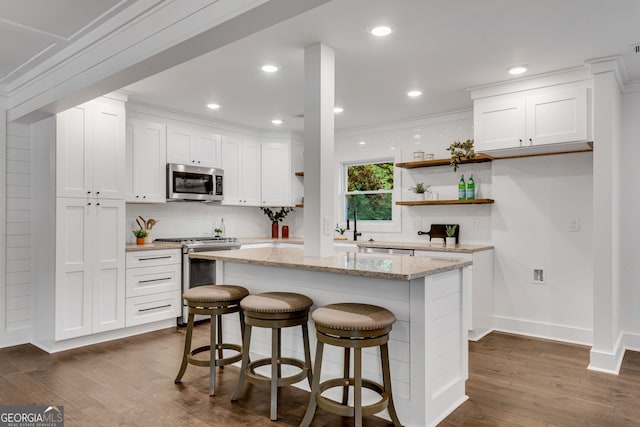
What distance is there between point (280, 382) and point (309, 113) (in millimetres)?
1806

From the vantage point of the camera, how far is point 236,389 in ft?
9.00

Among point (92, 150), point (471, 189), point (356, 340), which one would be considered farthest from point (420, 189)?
point (92, 150)

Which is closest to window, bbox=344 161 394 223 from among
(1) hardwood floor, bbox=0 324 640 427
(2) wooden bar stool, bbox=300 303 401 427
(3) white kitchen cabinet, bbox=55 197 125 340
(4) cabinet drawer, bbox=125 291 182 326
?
(1) hardwood floor, bbox=0 324 640 427

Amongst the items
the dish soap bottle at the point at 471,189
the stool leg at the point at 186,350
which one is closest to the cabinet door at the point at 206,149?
the stool leg at the point at 186,350

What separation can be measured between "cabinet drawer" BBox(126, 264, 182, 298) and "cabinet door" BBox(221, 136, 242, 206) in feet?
4.34

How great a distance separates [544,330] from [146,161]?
4.59 metres

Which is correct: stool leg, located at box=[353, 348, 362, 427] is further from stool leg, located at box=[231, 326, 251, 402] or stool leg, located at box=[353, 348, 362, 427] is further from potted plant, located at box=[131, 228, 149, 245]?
potted plant, located at box=[131, 228, 149, 245]

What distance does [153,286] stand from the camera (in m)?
4.42

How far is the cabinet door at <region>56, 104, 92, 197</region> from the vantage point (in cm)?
375

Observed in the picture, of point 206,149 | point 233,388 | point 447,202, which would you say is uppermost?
point 206,149

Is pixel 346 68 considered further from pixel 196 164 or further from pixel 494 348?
pixel 494 348

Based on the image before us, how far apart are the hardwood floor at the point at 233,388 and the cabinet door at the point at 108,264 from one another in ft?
1.02

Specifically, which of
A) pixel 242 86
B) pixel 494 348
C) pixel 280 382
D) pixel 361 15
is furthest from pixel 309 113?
pixel 494 348

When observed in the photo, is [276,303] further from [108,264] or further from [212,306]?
[108,264]
